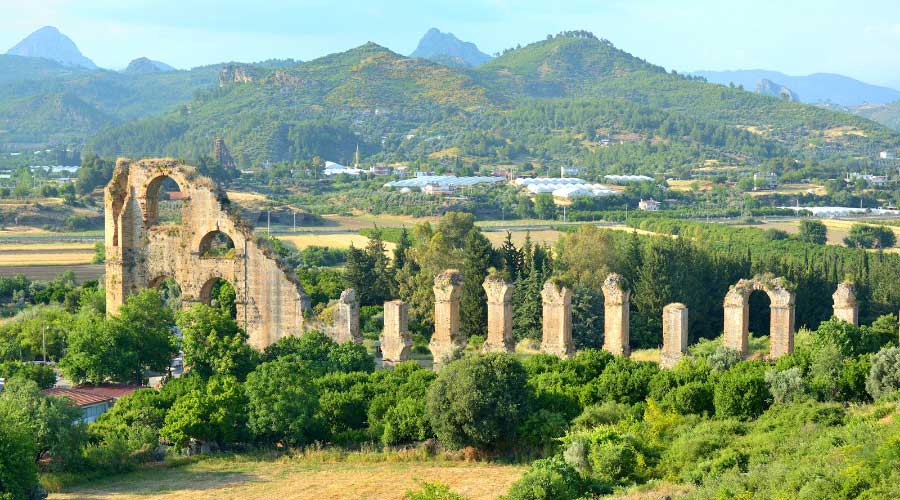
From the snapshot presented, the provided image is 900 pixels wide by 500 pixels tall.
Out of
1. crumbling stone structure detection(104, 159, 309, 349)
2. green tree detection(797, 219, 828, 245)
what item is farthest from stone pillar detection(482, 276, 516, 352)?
green tree detection(797, 219, 828, 245)

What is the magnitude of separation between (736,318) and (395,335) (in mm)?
7818

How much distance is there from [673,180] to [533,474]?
340 ft

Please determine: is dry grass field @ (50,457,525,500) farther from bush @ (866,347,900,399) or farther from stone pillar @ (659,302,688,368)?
stone pillar @ (659,302,688,368)

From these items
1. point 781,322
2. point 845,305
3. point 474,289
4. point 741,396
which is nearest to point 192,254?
point 474,289

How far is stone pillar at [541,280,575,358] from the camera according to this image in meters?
28.8

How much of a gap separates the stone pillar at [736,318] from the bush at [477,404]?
656 cm

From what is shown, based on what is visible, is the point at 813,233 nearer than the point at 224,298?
No

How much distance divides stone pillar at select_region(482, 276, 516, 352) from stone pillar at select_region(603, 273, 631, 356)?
2.26 metres

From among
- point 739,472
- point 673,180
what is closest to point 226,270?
point 739,472

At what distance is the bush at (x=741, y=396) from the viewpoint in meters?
22.9

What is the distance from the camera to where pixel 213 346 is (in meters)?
28.1

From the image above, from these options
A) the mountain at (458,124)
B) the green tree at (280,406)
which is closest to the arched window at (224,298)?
the green tree at (280,406)

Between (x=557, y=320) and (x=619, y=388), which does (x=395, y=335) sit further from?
(x=619, y=388)

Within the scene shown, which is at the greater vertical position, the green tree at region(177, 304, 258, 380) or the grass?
the green tree at region(177, 304, 258, 380)
